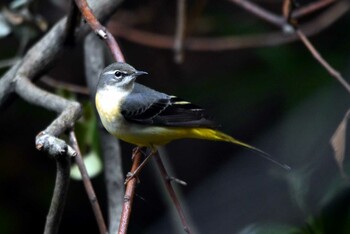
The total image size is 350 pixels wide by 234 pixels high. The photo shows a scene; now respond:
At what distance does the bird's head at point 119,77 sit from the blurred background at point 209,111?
1.53 feet

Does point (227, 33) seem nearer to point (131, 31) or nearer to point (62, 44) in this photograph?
point (131, 31)

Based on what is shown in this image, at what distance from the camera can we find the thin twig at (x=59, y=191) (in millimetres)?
1903

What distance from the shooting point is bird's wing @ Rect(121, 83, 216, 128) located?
2.38m

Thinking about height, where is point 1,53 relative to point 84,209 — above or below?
above

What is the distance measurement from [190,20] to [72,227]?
4.07 feet

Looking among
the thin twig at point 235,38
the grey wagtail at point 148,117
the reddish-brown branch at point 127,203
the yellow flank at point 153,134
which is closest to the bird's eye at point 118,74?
the grey wagtail at point 148,117

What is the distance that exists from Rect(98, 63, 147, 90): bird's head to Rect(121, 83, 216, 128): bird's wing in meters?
0.08

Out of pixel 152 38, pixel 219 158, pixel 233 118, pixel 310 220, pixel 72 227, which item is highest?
pixel 310 220

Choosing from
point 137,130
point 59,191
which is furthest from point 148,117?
point 59,191

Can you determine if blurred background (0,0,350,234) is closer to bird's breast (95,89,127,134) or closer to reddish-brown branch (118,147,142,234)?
bird's breast (95,89,127,134)

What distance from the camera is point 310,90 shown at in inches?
148

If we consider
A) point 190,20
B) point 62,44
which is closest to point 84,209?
point 190,20

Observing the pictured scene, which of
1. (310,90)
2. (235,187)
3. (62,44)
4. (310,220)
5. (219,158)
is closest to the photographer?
(310,220)

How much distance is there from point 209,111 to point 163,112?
5.53 feet
